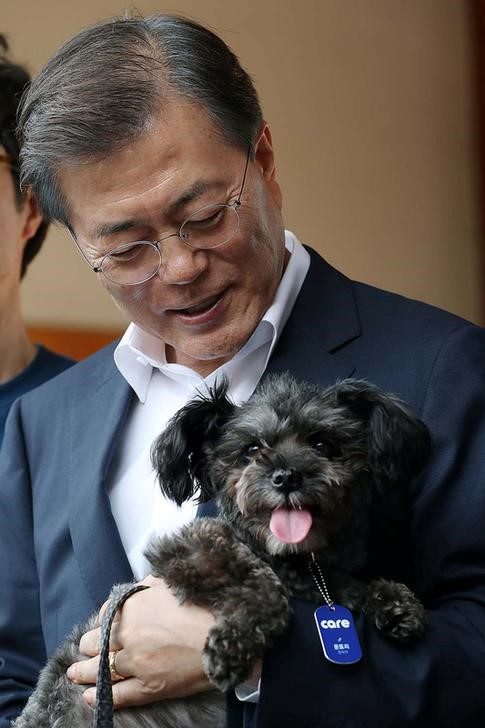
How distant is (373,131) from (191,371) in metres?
2.73

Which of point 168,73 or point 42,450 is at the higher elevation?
point 168,73

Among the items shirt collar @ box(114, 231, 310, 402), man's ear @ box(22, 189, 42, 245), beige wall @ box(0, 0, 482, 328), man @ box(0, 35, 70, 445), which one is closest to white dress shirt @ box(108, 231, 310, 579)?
shirt collar @ box(114, 231, 310, 402)

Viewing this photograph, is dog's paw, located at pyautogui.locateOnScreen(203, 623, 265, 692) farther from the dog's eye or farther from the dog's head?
the dog's eye

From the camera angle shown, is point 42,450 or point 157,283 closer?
point 157,283

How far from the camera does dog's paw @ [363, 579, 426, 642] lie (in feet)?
5.13

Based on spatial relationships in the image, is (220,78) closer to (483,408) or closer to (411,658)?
(483,408)

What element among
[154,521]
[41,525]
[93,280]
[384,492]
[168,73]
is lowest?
[93,280]

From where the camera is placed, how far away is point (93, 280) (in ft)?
13.8

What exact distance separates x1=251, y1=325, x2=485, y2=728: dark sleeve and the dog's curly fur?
0.03m

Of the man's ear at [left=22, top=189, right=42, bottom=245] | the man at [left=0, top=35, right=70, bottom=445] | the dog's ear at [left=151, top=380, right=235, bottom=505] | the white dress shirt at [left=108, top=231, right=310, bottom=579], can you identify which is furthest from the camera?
the man's ear at [left=22, top=189, right=42, bottom=245]

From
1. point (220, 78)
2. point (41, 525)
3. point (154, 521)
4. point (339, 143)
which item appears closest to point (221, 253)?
point (220, 78)

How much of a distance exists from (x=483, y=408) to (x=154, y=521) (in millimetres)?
610

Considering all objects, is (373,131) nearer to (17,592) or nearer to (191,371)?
(191,371)

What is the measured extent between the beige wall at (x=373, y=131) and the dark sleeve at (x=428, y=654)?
2.71 meters
